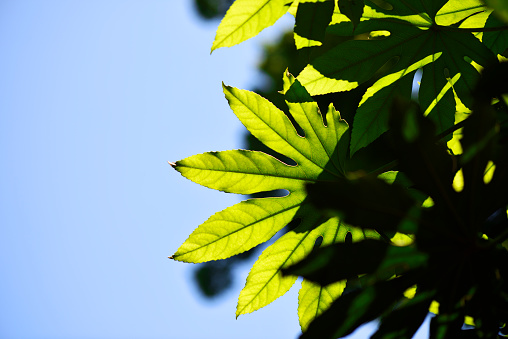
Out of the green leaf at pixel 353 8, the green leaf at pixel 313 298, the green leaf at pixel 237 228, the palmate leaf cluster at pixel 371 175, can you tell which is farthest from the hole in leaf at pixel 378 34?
the green leaf at pixel 313 298

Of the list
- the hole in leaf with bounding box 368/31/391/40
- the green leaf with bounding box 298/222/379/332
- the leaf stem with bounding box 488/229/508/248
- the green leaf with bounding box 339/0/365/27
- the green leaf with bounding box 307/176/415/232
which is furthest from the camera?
the hole in leaf with bounding box 368/31/391/40

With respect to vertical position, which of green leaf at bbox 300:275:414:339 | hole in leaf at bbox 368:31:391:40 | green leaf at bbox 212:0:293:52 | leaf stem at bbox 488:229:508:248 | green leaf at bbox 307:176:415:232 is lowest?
green leaf at bbox 300:275:414:339

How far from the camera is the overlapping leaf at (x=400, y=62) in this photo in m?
1.18

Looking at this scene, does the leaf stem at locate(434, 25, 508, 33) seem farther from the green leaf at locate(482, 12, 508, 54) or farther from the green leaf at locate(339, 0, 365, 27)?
the green leaf at locate(339, 0, 365, 27)

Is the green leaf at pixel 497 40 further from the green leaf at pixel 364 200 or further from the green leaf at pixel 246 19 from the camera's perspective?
the green leaf at pixel 364 200

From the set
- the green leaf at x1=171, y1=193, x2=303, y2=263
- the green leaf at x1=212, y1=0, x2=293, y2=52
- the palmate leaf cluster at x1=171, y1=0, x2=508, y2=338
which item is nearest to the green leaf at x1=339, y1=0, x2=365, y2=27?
the palmate leaf cluster at x1=171, y1=0, x2=508, y2=338

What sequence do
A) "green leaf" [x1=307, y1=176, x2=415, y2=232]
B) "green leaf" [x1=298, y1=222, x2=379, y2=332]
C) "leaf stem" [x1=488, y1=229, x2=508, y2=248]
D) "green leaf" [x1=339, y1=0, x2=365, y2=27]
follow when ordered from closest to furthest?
"green leaf" [x1=307, y1=176, x2=415, y2=232], "leaf stem" [x1=488, y1=229, x2=508, y2=248], "green leaf" [x1=339, y1=0, x2=365, y2=27], "green leaf" [x1=298, y1=222, x2=379, y2=332]

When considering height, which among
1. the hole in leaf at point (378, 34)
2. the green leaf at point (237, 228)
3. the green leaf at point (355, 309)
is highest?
the hole in leaf at point (378, 34)

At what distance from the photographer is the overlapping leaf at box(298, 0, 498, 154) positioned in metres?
1.18

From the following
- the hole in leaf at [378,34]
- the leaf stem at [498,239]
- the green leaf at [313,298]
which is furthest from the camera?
the hole in leaf at [378,34]

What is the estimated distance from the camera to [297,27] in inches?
39.8

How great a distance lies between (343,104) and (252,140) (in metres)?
3.16

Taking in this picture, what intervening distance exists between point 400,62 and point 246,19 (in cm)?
50

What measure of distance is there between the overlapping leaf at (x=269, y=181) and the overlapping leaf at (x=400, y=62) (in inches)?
4.0
